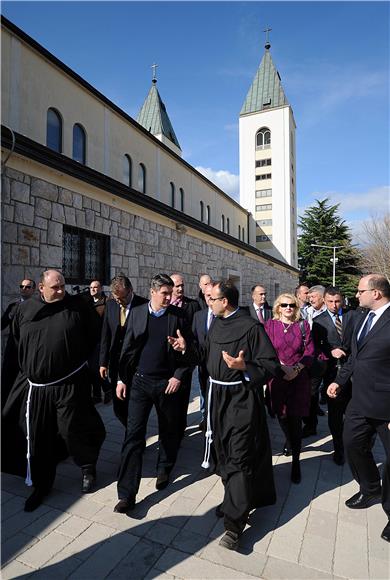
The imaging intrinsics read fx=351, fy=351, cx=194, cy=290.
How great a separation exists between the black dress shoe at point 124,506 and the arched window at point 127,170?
32.5ft

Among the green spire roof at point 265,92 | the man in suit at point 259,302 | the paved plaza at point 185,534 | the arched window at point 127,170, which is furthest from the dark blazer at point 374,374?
the green spire roof at point 265,92

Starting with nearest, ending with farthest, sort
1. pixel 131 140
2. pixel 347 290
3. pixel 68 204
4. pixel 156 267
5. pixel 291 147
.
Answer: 1. pixel 68 204
2. pixel 156 267
3. pixel 131 140
4. pixel 291 147
5. pixel 347 290

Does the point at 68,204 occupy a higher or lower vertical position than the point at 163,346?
higher

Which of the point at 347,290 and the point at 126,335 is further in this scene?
the point at 347,290

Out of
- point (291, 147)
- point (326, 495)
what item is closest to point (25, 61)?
point (326, 495)

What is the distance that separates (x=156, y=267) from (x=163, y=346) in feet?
21.5

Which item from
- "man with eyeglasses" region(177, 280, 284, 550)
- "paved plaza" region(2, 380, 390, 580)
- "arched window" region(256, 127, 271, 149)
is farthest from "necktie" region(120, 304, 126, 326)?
"arched window" region(256, 127, 271, 149)

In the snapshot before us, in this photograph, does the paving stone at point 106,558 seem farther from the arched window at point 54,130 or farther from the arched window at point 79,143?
the arched window at point 79,143

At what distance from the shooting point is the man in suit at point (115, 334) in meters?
4.02

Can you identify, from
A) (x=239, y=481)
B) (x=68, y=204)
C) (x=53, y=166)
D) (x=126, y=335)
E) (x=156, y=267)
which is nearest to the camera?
(x=239, y=481)

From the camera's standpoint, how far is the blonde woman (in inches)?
146

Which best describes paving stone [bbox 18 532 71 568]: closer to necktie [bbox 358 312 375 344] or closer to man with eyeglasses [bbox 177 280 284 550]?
man with eyeglasses [bbox 177 280 284 550]

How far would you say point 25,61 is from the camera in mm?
7262

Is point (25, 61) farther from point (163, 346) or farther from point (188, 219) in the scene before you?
point (163, 346)
